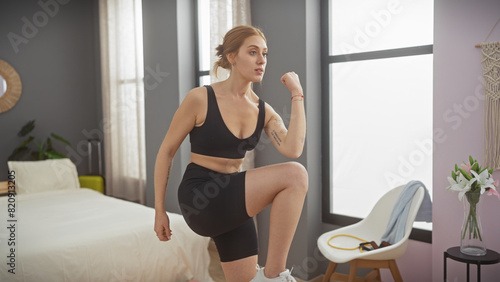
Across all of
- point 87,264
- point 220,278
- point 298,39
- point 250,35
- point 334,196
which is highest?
point 298,39

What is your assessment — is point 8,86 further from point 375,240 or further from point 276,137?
point 276,137

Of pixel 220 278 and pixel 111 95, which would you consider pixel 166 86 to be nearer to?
pixel 111 95

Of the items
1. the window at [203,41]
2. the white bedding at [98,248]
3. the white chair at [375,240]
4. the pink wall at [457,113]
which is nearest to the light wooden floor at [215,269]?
the white bedding at [98,248]

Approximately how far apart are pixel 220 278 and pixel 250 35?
2662 millimetres

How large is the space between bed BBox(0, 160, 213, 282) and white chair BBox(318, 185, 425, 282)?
973mm

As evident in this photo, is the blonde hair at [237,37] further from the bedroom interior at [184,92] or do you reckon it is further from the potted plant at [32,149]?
the potted plant at [32,149]

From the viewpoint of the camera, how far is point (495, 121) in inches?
101

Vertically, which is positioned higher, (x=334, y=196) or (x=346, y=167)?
(x=346, y=167)

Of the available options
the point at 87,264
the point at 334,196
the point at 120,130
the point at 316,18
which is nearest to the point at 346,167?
the point at 334,196

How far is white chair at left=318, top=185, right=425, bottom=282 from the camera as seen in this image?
2768mm

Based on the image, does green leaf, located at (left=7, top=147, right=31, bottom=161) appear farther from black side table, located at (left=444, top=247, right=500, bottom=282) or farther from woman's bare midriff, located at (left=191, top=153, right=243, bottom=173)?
black side table, located at (left=444, top=247, right=500, bottom=282)

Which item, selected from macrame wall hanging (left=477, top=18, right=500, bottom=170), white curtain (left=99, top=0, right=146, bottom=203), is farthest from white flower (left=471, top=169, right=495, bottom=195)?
white curtain (left=99, top=0, right=146, bottom=203)

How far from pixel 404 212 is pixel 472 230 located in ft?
1.47

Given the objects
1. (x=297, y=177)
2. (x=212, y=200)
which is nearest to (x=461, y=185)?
(x=297, y=177)
